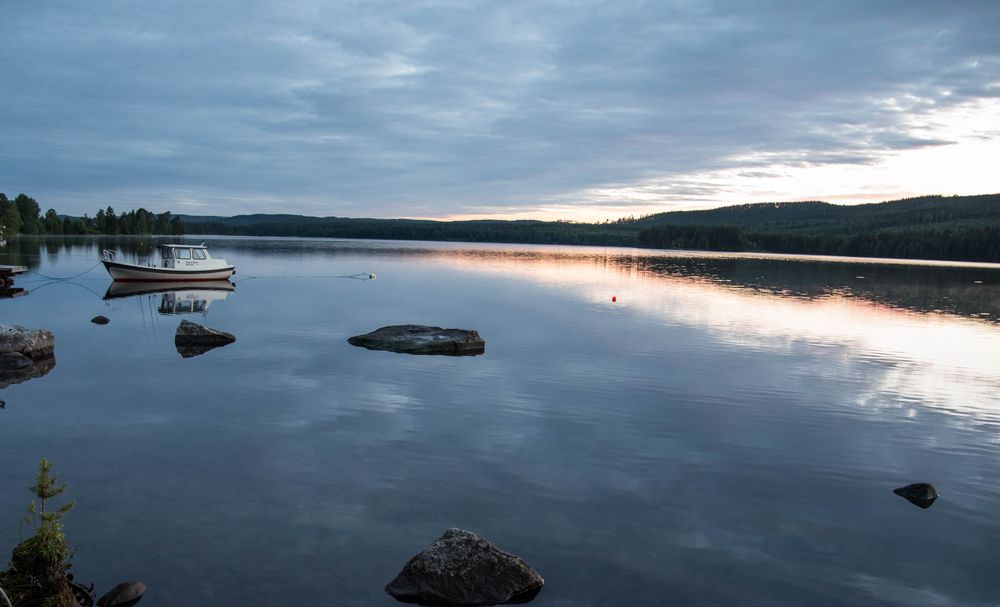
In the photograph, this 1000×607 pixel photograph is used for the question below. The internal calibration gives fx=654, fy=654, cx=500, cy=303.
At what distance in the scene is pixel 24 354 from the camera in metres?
24.1

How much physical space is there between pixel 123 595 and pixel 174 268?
5319cm

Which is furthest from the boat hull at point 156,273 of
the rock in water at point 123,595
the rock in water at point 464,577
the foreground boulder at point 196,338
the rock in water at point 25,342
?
the rock in water at point 464,577

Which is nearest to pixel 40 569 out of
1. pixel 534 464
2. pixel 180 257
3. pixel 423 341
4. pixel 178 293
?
pixel 534 464

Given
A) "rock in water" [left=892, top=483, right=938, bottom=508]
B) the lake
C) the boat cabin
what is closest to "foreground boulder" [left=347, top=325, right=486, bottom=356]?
the lake

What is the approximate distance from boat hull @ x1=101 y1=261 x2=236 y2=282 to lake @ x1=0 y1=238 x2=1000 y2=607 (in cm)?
2460

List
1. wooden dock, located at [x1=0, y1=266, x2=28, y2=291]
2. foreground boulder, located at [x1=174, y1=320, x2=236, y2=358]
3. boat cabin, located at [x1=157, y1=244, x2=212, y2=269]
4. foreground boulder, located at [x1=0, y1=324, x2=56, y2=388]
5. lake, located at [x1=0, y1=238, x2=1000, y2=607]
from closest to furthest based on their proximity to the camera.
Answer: lake, located at [x1=0, y1=238, x2=1000, y2=607] < foreground boulder, located at [x1=0, y1=324, x2=56, y2=388] < foreground boulder, located at [x1=174, y1=320, x2=236, y2=358] < wooden dock, located at [x1=0, y1=266, x2=28, y2=291] < boat cabin, located at [x1=157, y1=244, x2=212, y2=269]

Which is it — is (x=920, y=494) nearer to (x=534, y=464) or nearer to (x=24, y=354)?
(x=534, y=464)

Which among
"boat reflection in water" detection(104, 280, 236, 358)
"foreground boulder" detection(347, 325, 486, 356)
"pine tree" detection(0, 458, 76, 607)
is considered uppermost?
"pine tree" detection(0, 458, 76, 607)

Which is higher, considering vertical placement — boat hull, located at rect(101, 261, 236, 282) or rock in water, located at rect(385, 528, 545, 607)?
boat hull, located at rect(101, 261, 236, 282)

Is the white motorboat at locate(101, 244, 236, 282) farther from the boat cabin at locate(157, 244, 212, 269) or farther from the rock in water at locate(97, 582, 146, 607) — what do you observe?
the rock in water at locate(97, 582, 146, 607)

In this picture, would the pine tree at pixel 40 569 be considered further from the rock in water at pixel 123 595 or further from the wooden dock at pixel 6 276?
the wooden dock at pixel 6 276

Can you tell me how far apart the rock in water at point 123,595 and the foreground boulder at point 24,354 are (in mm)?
16289

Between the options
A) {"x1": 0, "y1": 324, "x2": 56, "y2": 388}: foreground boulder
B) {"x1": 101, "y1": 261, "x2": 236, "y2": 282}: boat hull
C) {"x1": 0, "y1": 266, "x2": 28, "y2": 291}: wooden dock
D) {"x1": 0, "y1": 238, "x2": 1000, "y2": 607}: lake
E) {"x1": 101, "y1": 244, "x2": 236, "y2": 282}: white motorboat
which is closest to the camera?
{"x1": 0, "y1": 238, "x2": 1000, "y2": 607}: lake

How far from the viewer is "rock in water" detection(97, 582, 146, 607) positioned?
853cm
